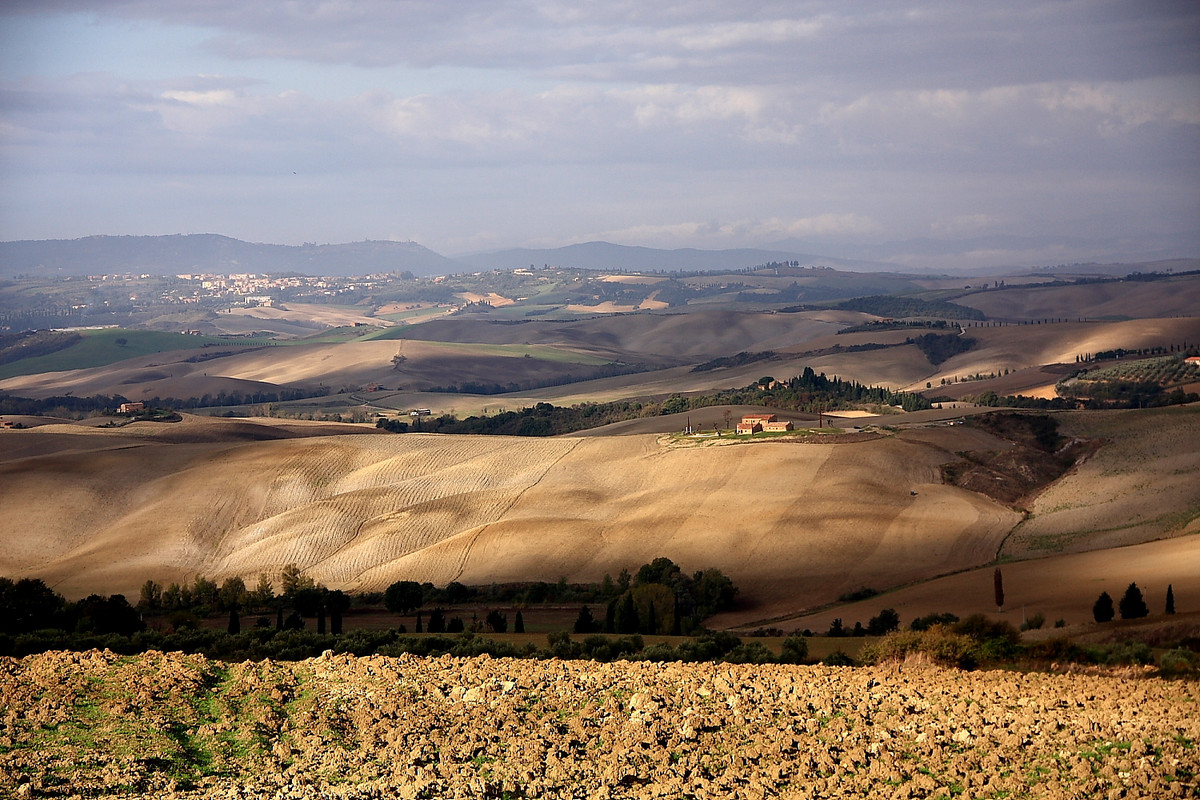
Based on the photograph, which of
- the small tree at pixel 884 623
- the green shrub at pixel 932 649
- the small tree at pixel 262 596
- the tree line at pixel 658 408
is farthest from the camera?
the tree line at pixel 658 408

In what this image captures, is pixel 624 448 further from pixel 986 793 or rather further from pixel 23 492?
pixel 986 793

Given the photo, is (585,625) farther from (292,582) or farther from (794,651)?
(292,582)

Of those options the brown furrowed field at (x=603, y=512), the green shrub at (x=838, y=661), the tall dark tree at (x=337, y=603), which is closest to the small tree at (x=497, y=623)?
the tall dark tree at (x=337, y=603)

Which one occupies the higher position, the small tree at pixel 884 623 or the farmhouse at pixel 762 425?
the farmhouse at pixel 762 425

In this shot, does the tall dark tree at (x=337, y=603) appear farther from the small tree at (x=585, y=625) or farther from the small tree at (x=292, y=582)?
the small tree at (x=585, y=625)

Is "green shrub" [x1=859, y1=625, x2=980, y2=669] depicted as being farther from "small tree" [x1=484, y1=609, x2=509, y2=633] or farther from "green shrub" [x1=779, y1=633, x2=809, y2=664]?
"small tree" [x1=484, y1=609, x2=509, y2=633]

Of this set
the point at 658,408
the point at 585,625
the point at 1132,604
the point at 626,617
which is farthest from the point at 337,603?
the point at 658,408
